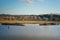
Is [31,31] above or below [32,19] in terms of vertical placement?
below

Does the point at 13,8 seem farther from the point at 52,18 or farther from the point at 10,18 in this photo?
Answer: the point at 52,18

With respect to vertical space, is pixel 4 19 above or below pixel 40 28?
above

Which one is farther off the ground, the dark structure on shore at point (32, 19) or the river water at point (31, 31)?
the dark structure on shore at point (32, 19)

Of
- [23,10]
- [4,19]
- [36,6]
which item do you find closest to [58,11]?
[36,6]

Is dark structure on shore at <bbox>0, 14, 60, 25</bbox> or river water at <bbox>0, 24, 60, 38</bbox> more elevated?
dark structure on shore at <bbox>0, 14, 60, 25</bbox>

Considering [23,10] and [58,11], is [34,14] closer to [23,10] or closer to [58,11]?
[23,10]

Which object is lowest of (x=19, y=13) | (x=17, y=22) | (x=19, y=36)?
(x=19, y=36)

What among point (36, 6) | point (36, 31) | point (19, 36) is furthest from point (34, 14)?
point (19, 36)
